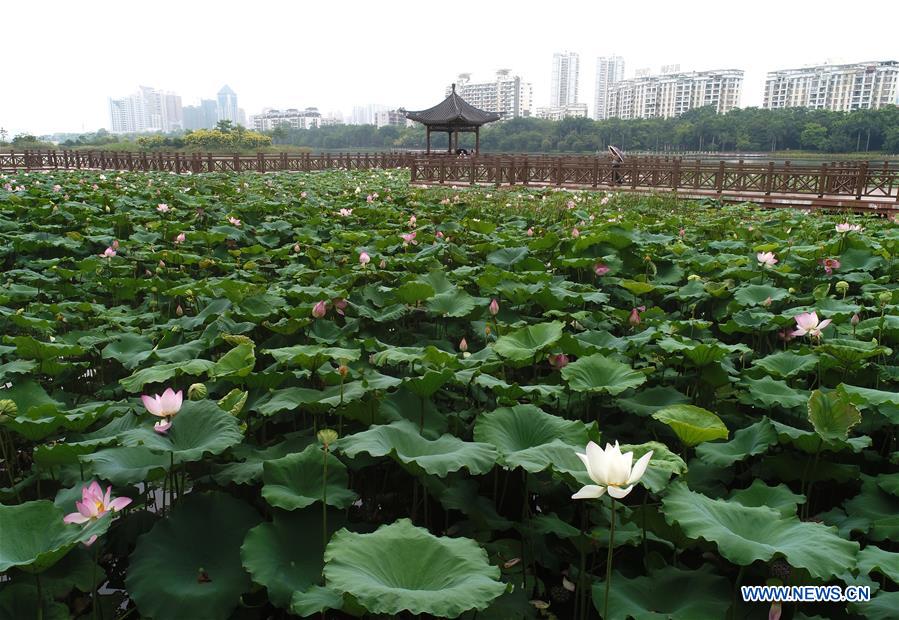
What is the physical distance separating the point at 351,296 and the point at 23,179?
1024cm

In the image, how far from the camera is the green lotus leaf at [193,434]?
1501 millimetres

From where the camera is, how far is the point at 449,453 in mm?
1516

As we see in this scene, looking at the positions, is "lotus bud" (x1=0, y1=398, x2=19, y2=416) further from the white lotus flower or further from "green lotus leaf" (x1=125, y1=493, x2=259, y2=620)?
the white lotus flower

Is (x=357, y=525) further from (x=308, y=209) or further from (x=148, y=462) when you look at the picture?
(x=308, y=209)

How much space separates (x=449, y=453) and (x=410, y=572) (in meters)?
0.38

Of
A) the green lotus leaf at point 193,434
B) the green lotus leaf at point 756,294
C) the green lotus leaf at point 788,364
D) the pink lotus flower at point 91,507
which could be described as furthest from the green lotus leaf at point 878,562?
the green lotus leaf at point 756,294

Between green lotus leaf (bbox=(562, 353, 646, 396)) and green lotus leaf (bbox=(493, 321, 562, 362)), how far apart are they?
149 mm

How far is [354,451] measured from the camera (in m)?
1.41

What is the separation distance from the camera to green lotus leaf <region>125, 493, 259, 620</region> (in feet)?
4.24

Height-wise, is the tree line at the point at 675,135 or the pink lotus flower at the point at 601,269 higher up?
the tree line at the point at 675,135

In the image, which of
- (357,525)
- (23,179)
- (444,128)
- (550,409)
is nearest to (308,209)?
(550,409)

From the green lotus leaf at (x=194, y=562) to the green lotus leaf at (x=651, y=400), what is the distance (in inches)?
44.9

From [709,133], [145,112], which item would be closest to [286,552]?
[709,133]

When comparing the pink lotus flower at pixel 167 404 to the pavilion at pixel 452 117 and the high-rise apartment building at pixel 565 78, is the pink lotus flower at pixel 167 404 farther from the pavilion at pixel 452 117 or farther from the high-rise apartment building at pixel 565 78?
the high-rise apartment building at pixel 565 78
